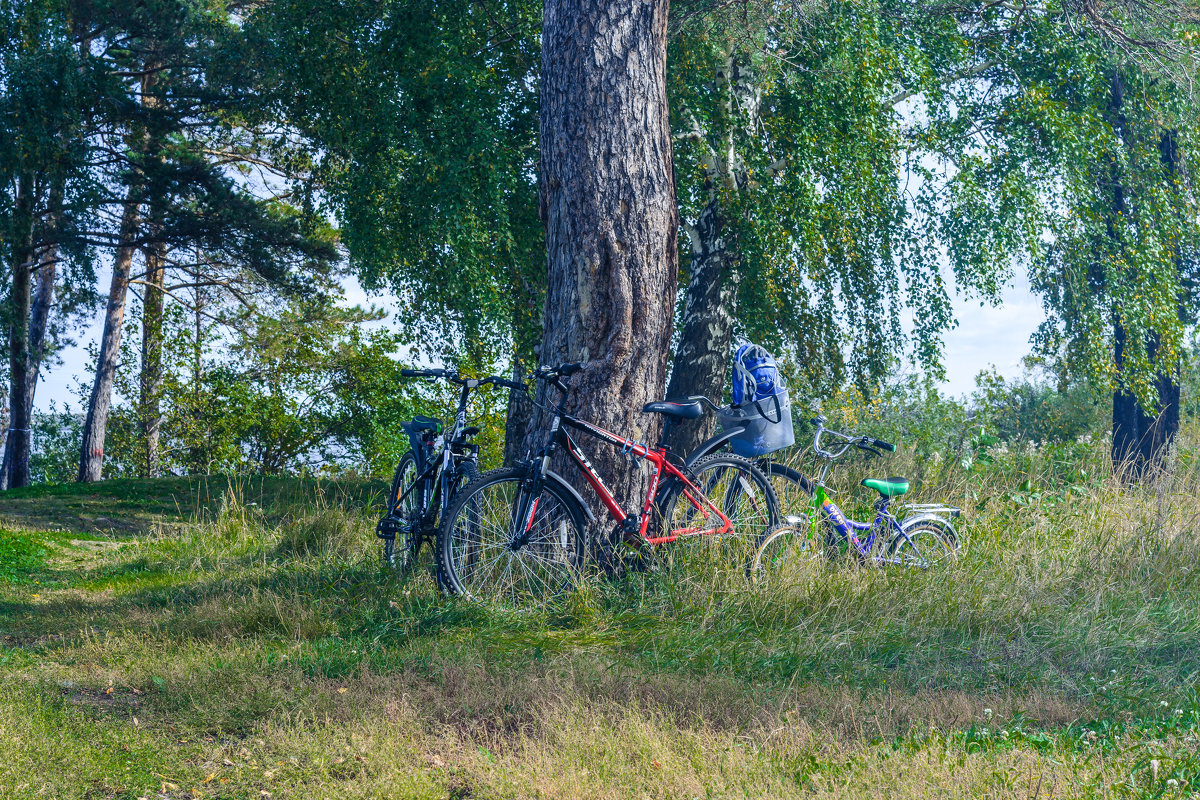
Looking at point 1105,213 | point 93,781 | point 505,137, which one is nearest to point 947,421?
point 1105,213

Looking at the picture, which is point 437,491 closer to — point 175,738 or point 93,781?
point 175,738

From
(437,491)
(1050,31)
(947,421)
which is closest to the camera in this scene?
(437,491)

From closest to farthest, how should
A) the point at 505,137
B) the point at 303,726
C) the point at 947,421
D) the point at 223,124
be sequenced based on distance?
the point at 303,726 < the point at 505,137 < the point at 947,421 < the point at 223,124

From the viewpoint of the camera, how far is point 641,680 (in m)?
3.74

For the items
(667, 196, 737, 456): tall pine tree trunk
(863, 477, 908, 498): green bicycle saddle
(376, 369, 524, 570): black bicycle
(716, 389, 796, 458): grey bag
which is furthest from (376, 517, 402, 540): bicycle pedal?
(667, 196, 737, 456): tall pine tree trunk

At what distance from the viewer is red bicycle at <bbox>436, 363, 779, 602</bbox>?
4.90 meters

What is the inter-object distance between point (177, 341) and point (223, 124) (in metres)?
4.46

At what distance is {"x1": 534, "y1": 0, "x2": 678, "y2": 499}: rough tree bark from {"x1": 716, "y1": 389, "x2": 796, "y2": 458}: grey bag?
518 millimetres

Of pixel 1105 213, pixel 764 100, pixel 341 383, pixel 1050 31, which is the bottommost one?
pixel 341 383

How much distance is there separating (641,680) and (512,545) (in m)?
1.39

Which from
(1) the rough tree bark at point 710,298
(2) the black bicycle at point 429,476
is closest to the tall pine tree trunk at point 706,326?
(1) the rough tree bark at point 710,298

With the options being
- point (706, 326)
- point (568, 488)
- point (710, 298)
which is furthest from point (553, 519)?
point (710, 298)

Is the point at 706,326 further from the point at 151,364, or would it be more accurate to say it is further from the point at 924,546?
the point at 151,364

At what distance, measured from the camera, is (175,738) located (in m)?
3.41
